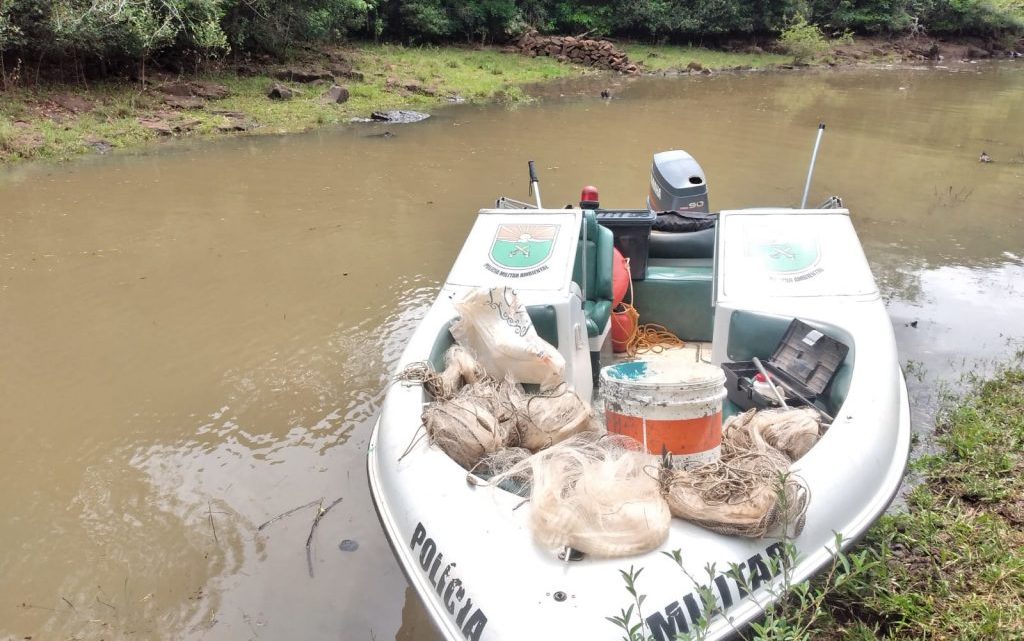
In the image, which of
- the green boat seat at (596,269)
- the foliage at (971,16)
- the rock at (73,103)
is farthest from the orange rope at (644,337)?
the foliage at (971,16)

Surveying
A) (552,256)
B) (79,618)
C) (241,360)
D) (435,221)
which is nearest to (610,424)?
(552,256)

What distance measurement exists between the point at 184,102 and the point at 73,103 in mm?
1582

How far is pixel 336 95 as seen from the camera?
12.9m

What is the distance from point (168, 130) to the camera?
34.5 feet

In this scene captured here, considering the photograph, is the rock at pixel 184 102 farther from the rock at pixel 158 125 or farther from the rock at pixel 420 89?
the rock at pixel 420 89

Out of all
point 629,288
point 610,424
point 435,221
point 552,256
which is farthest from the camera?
point 435,221

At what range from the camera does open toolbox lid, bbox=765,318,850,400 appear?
289cm

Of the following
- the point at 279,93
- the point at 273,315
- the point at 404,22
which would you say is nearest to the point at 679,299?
the point at 273,315

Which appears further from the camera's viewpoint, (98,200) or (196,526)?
(98,200)

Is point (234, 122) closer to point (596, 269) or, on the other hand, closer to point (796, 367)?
point (596, 269)

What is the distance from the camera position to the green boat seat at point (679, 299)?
13.1 ft

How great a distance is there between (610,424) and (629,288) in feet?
5.71

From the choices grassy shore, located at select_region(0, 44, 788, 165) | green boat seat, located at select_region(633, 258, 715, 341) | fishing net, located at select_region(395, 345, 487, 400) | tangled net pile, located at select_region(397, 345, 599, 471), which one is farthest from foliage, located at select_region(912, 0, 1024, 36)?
tangled net pile, located at select_region(397, 345, 599, 471)

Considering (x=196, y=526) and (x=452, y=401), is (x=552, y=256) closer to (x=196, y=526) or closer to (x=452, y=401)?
(x=452, y=401)
